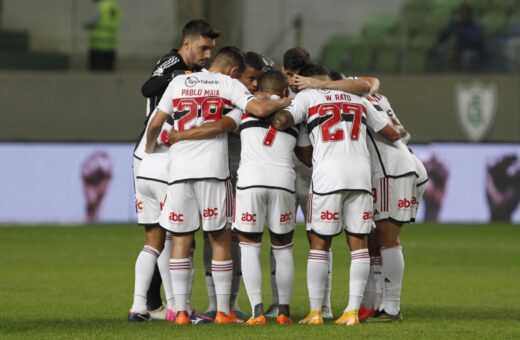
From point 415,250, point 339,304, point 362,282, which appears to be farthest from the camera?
point 415,250

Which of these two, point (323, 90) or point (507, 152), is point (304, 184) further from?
point (507, 152)

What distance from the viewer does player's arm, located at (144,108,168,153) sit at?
8.35 metres

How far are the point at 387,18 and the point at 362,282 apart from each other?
48.2ft

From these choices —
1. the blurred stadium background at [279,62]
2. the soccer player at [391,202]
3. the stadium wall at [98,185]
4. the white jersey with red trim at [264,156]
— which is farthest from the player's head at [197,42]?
the blurred stadium background at [279,62]

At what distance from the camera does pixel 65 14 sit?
2191cm

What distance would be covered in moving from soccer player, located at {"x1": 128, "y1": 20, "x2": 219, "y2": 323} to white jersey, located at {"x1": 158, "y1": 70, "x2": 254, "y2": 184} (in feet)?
1.15

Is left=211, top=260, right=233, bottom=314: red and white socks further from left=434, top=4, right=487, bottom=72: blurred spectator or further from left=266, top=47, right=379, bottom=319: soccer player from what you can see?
left=434, top=4, right=487, bottom=72: blurred spectator

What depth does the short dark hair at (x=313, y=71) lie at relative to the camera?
27.9ft

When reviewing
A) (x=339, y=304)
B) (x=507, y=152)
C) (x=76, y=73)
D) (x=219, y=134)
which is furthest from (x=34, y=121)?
(x=219, y=134)

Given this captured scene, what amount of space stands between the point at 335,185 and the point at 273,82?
2.80 feet

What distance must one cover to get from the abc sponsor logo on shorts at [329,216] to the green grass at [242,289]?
0.71 metres

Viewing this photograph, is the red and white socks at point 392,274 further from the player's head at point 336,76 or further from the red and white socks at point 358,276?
the player's head at point 336,76

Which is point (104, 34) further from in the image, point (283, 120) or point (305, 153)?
point (283, 120)

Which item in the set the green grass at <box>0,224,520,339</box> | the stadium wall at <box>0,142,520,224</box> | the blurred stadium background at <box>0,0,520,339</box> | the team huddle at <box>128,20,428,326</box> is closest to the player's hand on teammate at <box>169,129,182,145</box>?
the team huddle at <box>128,20,428,326</box>
